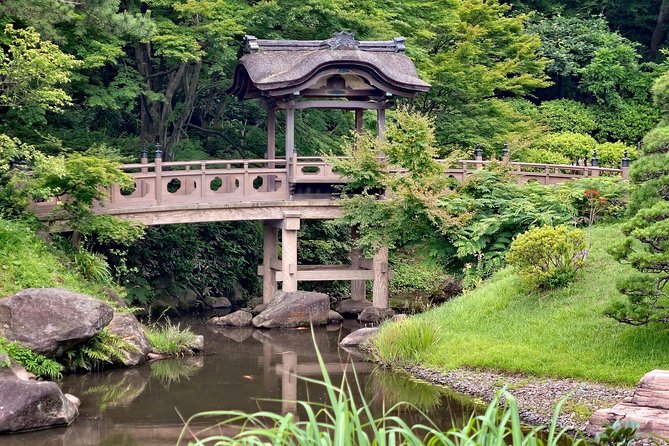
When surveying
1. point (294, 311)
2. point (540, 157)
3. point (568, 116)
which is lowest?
point (294, 311)

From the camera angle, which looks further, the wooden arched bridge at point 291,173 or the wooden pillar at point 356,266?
the wooden pillar at point 356,266

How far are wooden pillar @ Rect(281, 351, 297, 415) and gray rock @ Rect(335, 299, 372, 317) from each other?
171 inches

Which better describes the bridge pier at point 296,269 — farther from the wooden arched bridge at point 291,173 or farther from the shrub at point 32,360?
the shrub at point 32,360

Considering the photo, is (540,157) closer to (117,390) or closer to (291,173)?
(291,173)

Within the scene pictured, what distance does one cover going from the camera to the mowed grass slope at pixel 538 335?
14.1 meters

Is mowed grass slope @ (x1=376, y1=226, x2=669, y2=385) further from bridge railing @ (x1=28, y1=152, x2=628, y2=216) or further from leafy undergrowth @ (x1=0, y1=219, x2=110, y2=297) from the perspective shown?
leafy undergrowth @ (x1=0, y1=219, x2=110, y2=297)

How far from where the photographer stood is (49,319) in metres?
15.0

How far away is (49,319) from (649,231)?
7.95 metres

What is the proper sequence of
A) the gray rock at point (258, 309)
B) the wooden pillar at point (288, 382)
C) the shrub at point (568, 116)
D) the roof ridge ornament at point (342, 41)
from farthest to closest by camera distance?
the shrub at point (568, 116), the gray rock at point (258, 309), the roof ridge ornament at point (342, 41), the wooden pillar at point (288, 382)

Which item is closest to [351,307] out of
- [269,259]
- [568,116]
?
[269,259]

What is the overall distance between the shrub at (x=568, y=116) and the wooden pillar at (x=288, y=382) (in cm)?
1733

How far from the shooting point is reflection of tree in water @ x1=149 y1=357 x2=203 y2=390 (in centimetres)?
1570

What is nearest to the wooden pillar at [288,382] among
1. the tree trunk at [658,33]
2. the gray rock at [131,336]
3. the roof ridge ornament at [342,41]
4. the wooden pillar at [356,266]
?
the gray rock at [131,336]

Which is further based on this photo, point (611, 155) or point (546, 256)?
point (611, 155)
